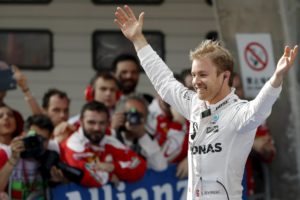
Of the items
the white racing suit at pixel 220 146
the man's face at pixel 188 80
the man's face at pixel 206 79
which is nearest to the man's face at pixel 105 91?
the man's face at pixel 188 80

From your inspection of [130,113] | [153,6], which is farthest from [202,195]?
[153,6]

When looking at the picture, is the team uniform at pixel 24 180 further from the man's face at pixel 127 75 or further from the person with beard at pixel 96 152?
the man's face at pixel 127 75

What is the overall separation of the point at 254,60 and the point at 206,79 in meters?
4.34

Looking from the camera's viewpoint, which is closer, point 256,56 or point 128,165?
point 128,165

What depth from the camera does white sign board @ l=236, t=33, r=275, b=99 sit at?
981cm

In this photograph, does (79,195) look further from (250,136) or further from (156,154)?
(250,136)

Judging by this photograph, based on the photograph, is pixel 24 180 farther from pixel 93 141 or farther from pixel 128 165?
pixel 128 165

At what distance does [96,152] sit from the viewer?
26.6 ft

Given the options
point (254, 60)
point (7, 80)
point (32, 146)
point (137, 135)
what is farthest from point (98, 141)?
point (254, 60)

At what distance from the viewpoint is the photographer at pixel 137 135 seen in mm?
8571

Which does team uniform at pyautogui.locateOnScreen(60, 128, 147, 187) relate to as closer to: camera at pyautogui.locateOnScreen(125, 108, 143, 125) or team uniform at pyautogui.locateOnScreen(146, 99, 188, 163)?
camera at pyautogui.locateOnScreen(125, 108, 143, 125)

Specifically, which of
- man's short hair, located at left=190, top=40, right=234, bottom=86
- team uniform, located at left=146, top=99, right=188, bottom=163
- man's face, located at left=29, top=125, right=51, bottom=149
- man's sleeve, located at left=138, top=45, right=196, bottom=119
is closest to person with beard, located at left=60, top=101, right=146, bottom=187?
man's face, located at left=29, top=125, right=51, bottom=149

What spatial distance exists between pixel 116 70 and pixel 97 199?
1779mm

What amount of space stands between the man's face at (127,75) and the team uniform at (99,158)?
1314mm
